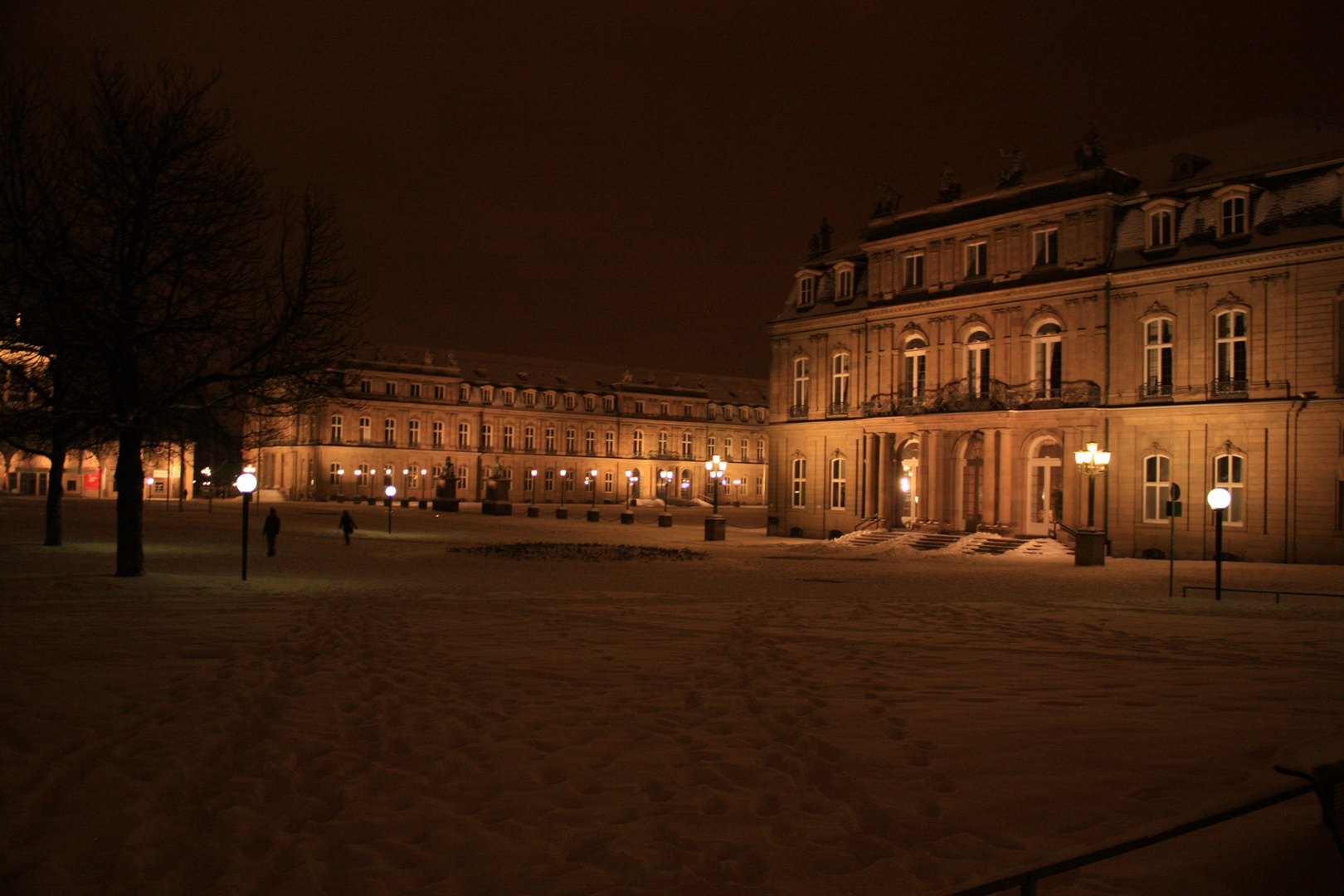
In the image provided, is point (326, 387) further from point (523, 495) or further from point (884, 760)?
point (523, 495)

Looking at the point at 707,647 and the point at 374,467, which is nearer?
the point at 707,647

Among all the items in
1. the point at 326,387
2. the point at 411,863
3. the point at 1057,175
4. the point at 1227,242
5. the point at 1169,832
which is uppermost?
the point at 1057,175

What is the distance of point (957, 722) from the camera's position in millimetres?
8430

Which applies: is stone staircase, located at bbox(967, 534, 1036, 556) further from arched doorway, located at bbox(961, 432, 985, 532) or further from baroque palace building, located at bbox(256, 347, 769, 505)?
baroque palace building, located at bbox(256, 347, 769, 505)

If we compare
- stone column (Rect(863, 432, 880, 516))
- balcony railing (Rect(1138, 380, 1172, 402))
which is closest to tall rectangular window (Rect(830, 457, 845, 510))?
stone column (Rect(863, 432, 880, 516))

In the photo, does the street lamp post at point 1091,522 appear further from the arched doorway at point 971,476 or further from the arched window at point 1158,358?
the arched doorway at point 971,476

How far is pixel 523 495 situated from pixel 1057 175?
227 ft

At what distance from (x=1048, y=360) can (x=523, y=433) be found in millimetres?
69252

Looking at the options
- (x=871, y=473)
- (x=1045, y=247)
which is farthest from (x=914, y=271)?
(x=871, y=473)

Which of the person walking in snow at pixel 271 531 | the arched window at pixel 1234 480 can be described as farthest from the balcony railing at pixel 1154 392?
the person walking in snow at pixel 271 531

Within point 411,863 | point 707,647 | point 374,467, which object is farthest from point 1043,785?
point 374,467

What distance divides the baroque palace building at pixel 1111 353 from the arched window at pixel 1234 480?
8cm

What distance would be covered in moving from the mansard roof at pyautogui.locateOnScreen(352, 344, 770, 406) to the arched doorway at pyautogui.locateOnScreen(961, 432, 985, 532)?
55.1 meters

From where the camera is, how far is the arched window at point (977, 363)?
120ft
